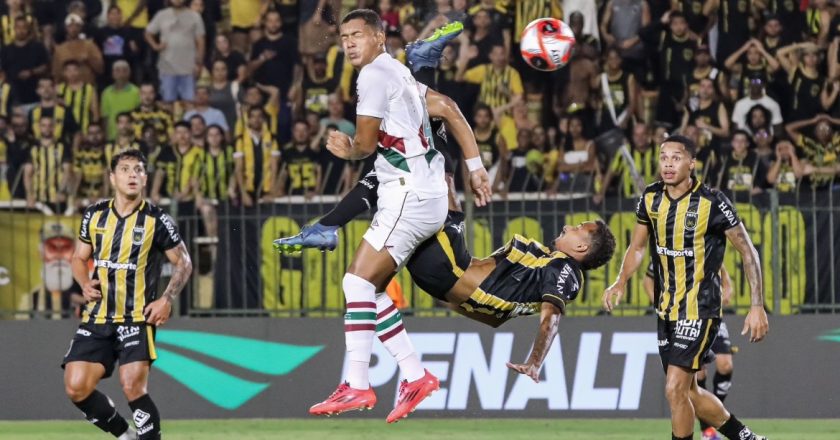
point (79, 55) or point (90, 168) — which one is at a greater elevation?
point (79, 55)

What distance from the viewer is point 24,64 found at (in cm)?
1606

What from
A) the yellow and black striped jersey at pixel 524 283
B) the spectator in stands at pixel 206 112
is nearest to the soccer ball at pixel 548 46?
the yellow and black striped jersey at pixel 524 283

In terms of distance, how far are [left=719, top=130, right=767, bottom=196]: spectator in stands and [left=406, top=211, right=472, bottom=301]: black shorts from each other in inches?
203

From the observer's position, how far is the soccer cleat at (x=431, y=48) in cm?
876

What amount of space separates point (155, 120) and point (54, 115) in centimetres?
107

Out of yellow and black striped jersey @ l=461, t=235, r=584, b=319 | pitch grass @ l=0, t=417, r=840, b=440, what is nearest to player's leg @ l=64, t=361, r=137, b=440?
pitch grass @ l=0, t=417, r=840, b=440

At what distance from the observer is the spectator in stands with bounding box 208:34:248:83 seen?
15.9m

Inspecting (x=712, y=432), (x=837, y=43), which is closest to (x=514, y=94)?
(x=837, y=43)

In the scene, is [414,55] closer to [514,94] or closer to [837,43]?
[514,94]

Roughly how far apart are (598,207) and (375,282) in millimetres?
4700

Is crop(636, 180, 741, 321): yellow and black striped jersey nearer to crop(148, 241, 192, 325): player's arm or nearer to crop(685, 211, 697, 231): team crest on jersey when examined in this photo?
crop(685, 211, 697, 231): team crest on jersey

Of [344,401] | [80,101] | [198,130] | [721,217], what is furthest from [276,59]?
[344,401]

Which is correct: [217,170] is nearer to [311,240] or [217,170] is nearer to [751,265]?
[311,240]

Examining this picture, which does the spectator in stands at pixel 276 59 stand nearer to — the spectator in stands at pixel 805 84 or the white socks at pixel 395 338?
the spectator in stands at pixel 805 84
